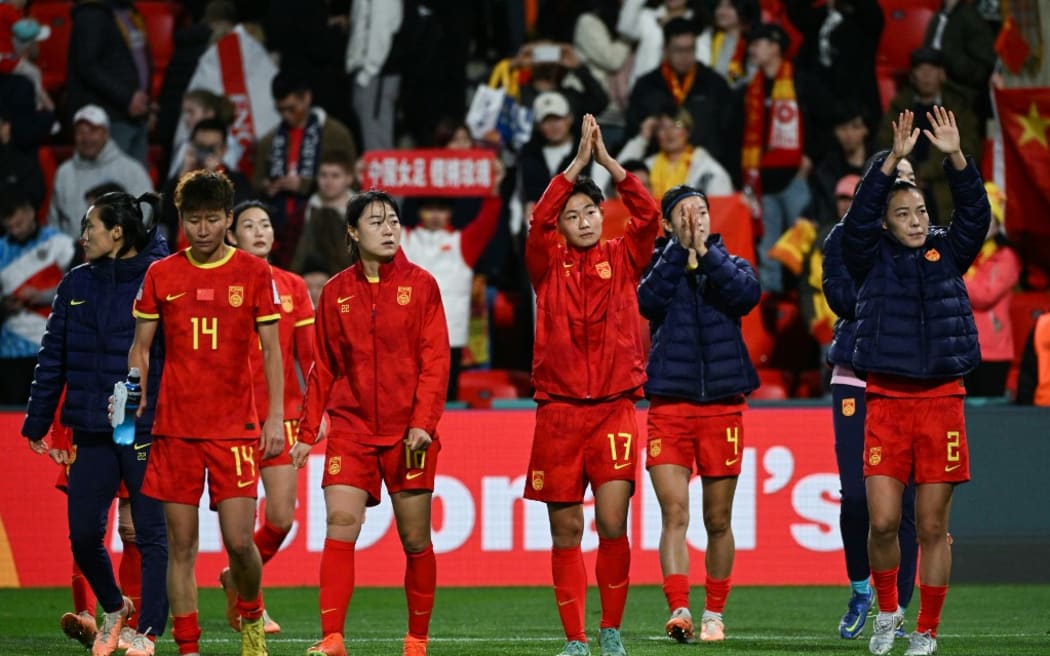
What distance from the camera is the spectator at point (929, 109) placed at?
15.1 metres

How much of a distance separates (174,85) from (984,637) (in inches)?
404

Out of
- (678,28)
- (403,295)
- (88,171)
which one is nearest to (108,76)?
(88,171)

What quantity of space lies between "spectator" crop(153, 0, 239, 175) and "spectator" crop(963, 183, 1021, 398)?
7.41 meters

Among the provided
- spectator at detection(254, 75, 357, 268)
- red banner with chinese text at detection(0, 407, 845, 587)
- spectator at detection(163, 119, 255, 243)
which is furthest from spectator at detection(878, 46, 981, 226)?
spectator at detection(163, 119, 255, 243)

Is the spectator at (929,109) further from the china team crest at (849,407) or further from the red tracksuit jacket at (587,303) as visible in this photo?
the red tracksuit jacket at (587,303)

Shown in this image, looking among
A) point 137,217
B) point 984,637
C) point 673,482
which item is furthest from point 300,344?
point 984,637

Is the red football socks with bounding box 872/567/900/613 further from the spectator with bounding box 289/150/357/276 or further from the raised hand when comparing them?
the spectator with bounding box 289/150/357/276

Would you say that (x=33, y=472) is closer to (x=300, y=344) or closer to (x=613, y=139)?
(x=300, y=344)

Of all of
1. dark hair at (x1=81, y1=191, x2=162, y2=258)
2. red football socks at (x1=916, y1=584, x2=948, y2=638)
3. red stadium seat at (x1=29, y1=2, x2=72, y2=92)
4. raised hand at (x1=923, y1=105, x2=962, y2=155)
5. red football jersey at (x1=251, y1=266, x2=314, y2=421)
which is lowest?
red football socks at (x1=916, y1=584, x2=948, y2=638)

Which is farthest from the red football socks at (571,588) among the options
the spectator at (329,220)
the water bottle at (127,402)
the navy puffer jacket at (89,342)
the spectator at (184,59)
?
the spectator at (184,59)

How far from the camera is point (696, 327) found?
1001cm

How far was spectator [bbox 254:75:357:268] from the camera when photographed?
15.4 metres

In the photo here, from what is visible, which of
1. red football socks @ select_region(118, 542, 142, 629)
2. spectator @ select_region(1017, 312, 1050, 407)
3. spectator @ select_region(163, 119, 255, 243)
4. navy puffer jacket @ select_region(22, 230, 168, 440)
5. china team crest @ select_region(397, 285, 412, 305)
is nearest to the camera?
china team crest @ select_region(397, 285, 412, 305)

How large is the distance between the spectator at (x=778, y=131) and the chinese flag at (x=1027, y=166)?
1.57 metres
